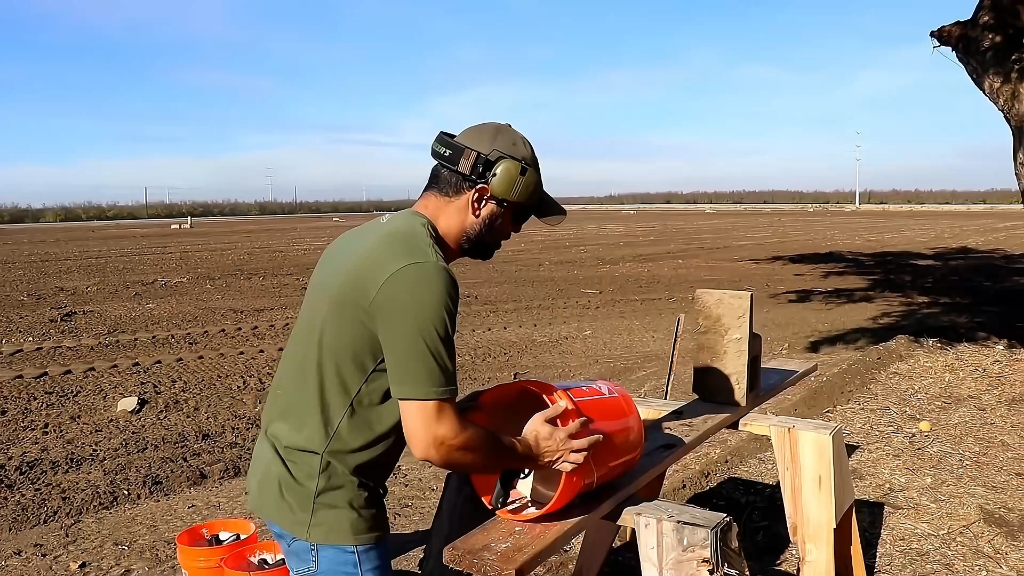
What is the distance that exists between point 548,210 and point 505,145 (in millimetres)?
289

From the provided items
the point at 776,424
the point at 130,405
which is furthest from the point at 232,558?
the point at 130,405

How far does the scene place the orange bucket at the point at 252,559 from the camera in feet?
9.27

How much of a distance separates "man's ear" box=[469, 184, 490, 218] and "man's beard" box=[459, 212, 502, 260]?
3cm

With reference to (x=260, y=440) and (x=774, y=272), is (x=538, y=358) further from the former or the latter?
(x=774, y=272)

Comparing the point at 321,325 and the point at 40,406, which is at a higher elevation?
the point at 321,325

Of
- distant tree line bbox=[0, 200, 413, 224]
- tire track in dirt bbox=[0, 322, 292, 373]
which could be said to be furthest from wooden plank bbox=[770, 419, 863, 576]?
distant tree line bbox=[0, 200, 413, 224]

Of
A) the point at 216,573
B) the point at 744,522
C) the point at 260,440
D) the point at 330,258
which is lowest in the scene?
the point at 744,522

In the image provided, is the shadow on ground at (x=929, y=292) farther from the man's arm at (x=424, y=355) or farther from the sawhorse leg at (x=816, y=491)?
the man's arm at (x=424, y=355)

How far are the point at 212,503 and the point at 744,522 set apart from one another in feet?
9.88

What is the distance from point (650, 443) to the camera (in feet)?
10.2

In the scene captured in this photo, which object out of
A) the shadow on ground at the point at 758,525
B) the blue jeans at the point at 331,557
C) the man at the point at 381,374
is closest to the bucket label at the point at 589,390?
the man at the point at 381,374

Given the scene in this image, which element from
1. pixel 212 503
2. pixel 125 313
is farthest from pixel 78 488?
pixel 125 313

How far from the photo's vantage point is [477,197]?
1.99 meters

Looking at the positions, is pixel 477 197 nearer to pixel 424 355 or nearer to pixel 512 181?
pixel 512 181
